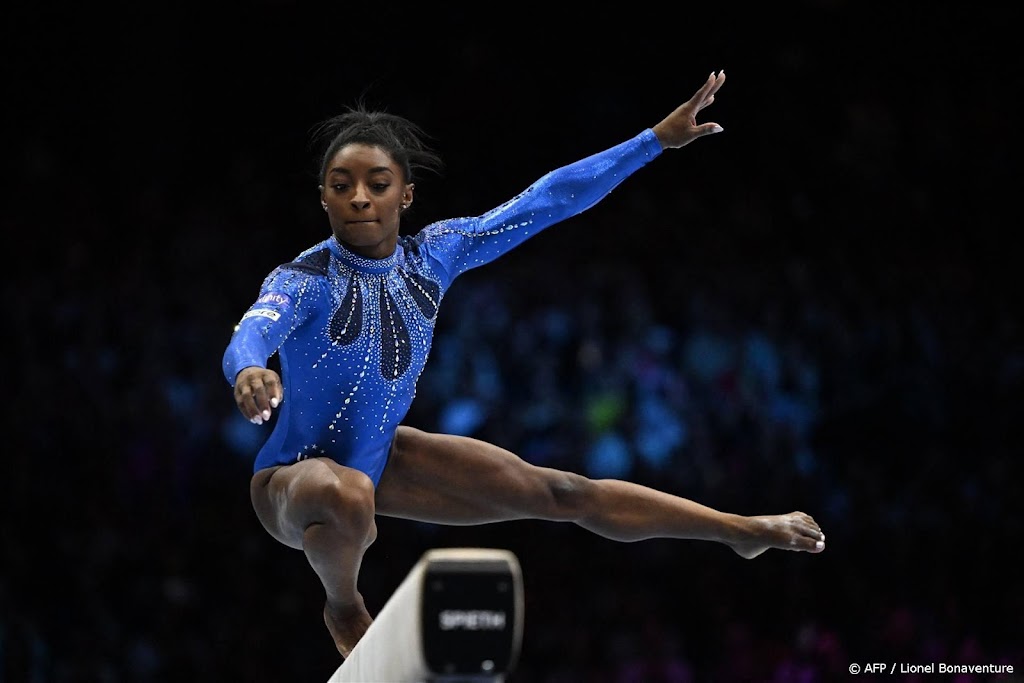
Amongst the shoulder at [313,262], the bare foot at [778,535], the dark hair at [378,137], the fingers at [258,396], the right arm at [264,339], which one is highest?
the dark hair at [378,137]

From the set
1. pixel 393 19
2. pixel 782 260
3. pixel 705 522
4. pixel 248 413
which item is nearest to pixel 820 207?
pixel 782 260

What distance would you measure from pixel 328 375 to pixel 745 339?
372 cm

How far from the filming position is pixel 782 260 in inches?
282

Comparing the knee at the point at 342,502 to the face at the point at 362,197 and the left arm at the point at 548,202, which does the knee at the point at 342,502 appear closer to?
the face at the point at 362,197

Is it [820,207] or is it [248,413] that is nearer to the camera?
[248,413]

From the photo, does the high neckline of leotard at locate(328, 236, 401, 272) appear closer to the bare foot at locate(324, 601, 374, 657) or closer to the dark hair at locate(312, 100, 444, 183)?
the dark hair at locate(312, 100, 444, 183)

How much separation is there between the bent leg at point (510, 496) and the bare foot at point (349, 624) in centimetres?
36

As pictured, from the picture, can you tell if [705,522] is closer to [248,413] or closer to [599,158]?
[599,158]

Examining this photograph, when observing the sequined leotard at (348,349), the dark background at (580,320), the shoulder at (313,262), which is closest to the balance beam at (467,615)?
the sequined leotard at (348,349)

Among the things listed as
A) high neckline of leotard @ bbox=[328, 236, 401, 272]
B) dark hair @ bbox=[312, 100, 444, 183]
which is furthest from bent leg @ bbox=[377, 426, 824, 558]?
dark hair @ bbox=[312, 100, 444, 183]

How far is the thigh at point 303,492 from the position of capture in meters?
3.12

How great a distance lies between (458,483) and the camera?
3.64m

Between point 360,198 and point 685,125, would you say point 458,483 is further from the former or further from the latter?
point 685,125

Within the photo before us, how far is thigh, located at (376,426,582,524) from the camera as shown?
11.9 ft
